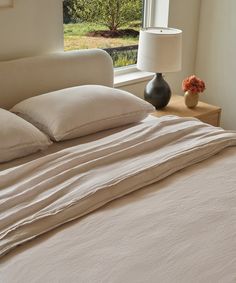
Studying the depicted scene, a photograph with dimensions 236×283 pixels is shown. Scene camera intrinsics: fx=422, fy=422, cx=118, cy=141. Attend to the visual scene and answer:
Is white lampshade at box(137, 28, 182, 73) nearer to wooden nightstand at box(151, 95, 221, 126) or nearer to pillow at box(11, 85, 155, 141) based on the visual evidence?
wooden nightstand at box(151, 95, 221, 126)

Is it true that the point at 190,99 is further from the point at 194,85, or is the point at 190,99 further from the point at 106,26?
the point at 106,26

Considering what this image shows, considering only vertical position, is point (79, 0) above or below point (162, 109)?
above

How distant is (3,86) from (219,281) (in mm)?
1464

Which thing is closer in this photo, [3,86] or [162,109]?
[3,86]

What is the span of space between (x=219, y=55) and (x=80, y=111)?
1.59 m

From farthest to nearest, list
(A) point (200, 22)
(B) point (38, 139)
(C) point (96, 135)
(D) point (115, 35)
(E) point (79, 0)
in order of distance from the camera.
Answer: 1. (A) point (200, 22)
2. (D) point (115, 35)
3. (E) point (79, 0)
4. (C) point (96, 135)
5. (B) point (38, 139)

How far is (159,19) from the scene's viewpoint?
305cm

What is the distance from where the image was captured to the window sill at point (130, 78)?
2842 millimetres

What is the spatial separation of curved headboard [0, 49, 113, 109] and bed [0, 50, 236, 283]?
45 cm

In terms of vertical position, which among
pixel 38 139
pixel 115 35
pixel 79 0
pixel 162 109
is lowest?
pixel 162 109

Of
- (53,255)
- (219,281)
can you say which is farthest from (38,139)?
(219,281)

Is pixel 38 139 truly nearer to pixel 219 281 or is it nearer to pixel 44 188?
pixel 44 188

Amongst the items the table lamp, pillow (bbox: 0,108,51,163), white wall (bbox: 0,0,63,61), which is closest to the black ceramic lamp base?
the table lamp

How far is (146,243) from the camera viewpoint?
1222 mm
